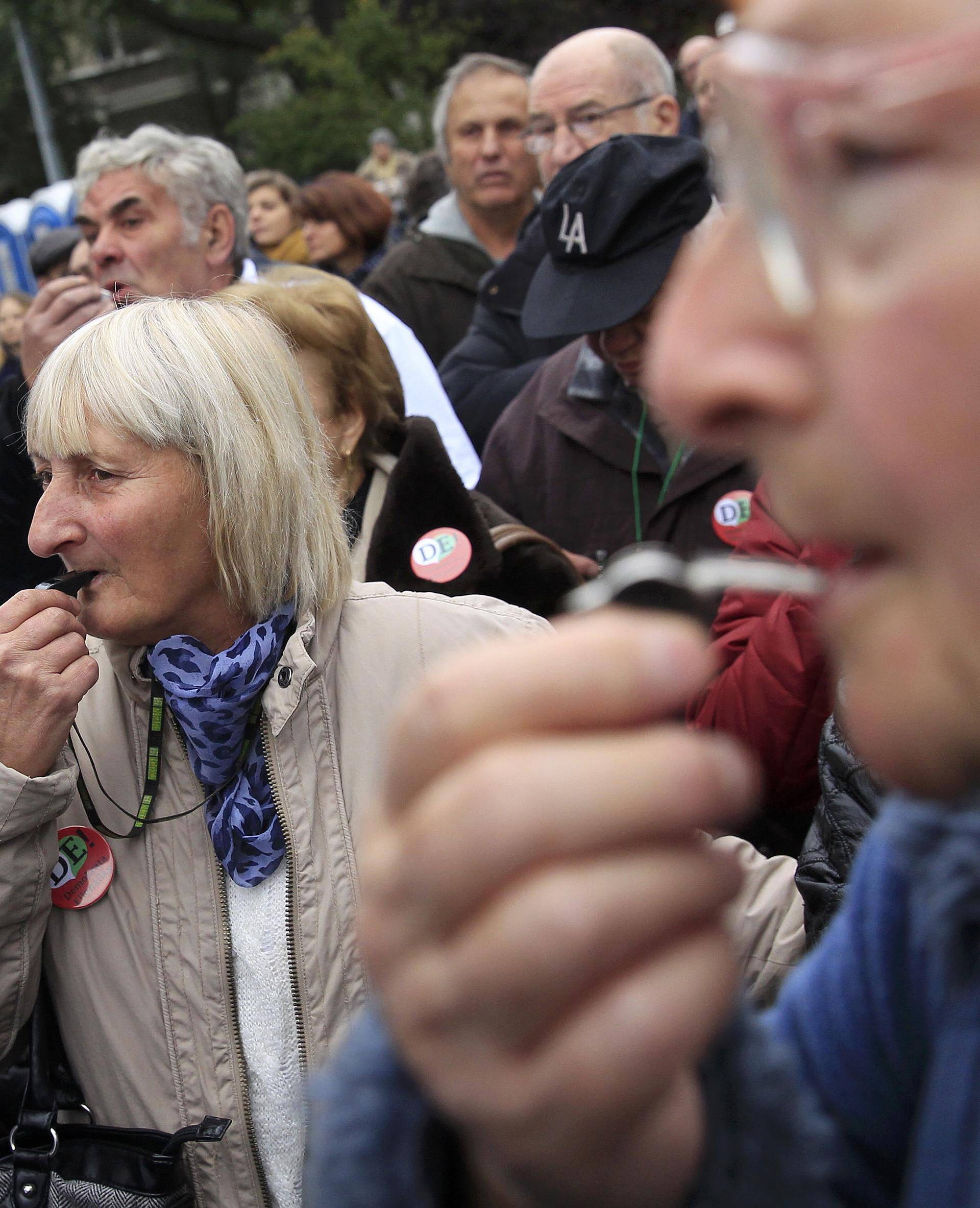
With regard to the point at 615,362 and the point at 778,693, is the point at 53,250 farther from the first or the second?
the point at 778,693

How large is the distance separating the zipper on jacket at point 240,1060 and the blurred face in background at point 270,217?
594 cm

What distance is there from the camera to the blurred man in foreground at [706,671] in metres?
0.52

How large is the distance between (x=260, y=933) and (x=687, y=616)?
1624 millimetres

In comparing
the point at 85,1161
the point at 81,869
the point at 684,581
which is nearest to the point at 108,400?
the point at 81,869

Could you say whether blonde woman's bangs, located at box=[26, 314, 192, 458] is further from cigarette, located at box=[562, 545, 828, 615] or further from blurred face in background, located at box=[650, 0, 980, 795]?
blurred face in background, located at box=[650, 0, 980, 795]

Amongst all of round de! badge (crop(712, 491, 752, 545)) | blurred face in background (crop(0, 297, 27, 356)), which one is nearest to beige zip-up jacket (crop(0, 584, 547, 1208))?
round de! badge (crop(712, 491, 752, 545))

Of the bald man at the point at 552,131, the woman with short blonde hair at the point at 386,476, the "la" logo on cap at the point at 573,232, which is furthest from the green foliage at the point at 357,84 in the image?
the woman with short blonde hair at the point at 386,476

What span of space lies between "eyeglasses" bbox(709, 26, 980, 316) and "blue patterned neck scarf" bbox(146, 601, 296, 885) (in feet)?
5.54

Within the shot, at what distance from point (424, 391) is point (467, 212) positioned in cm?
139

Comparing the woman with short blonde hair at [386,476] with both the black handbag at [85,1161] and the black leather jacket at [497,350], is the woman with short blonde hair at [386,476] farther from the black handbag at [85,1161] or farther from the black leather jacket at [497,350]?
the black handbag at [85,1161]

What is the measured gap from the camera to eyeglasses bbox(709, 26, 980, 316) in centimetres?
52

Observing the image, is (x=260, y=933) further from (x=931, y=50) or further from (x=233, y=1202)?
(x=931, y=50)

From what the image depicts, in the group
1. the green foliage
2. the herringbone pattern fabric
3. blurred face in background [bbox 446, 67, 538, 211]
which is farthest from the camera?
the green foliage

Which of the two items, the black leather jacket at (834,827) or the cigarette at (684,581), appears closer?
the cigarette at (684,581)
